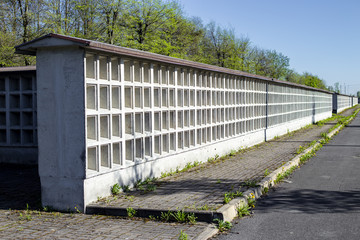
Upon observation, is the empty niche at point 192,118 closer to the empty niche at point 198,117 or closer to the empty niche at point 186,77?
the empty niche at point 198,117

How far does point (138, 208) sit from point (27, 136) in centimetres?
612

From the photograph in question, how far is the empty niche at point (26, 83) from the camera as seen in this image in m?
10.7

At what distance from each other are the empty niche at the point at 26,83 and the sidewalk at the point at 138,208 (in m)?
2.51

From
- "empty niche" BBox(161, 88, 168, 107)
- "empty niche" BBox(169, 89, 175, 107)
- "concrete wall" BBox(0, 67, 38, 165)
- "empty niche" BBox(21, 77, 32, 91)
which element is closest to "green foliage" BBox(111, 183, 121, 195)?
"empty niche" BBox(161, 88, 168, 107)

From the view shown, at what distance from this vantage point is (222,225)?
5.34 meters

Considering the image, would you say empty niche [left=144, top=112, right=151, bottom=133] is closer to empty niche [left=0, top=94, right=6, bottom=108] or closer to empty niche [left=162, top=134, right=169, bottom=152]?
empty niche [left=162, top=134, right=169, bottom=152]

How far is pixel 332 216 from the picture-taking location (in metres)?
5.85

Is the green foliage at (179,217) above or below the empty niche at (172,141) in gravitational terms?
below

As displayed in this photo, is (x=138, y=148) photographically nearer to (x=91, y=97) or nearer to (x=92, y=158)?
(x=92, y=158)

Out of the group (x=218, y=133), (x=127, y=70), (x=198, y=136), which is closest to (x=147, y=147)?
(x=127, y=70)

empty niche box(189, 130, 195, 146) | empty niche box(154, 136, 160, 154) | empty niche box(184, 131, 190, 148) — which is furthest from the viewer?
empty niche box(189, 130, 195, 146)

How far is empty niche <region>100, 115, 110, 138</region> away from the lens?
6.71 meters

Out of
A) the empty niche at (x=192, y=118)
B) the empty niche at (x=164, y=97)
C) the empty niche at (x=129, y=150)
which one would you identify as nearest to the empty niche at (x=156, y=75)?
the empty niche at (x=164, y=97)

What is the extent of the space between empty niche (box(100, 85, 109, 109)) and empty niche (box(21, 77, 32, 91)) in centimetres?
482
